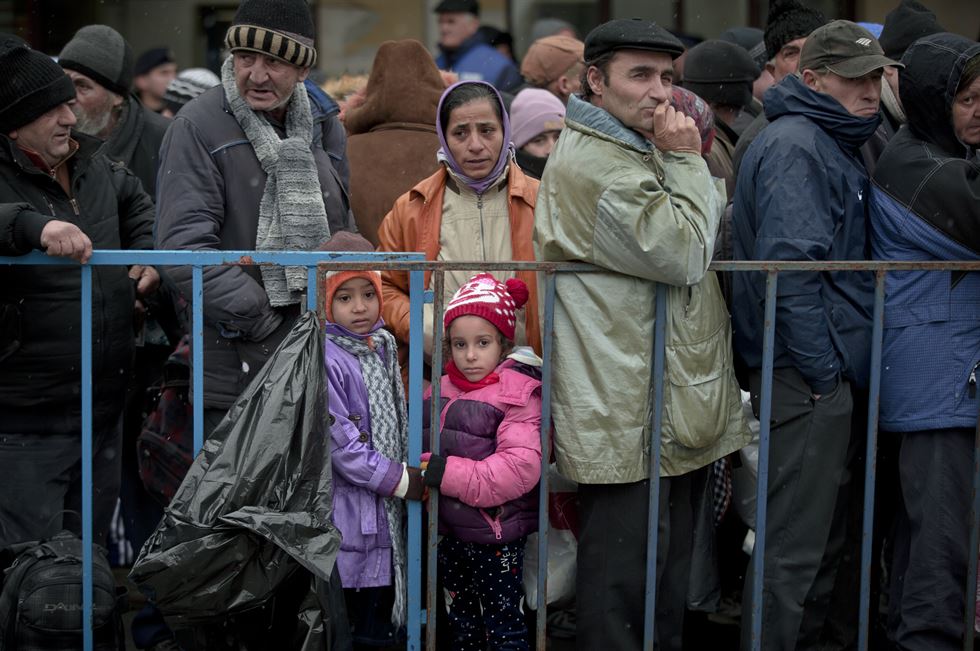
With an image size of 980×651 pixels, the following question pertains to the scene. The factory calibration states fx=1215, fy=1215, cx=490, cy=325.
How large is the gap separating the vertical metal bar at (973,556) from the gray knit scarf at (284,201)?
7.26 feet

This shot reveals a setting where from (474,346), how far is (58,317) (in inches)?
53.5

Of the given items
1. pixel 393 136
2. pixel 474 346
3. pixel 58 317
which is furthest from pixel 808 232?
pixel 58 317

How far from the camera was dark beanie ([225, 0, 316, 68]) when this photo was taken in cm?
413

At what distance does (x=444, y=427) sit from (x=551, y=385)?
1.24ft

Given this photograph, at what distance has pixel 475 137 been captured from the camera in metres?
4.21

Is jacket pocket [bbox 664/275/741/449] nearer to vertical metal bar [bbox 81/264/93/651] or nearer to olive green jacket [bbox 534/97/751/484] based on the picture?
olive green jacket [bbox 534/97/751/484]

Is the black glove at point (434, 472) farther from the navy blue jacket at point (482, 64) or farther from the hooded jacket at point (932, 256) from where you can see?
the navy blue jacket at point (482, 64)

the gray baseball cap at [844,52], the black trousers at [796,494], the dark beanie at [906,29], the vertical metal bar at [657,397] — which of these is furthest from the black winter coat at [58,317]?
the dark beanie at [906,29]

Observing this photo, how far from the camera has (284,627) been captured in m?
3.47

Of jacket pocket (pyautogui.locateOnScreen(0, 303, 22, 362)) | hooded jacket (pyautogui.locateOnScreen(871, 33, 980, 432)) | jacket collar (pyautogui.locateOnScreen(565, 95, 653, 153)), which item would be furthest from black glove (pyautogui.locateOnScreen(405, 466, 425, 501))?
hooded jacket (pyautogui.locateOnScreen(871, 33, 980, 432))

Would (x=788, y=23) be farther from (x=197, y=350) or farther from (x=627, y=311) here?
(x=197, y=350)

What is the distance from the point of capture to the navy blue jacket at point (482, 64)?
7.82 m

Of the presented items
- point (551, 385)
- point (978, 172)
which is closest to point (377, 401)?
point (551, 385)

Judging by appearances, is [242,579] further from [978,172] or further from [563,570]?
[978,172]
